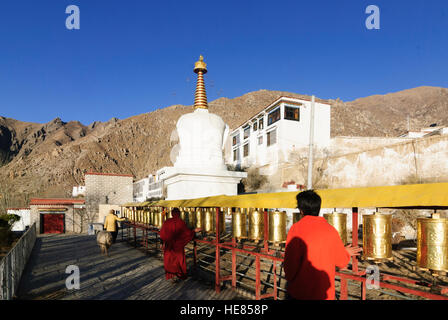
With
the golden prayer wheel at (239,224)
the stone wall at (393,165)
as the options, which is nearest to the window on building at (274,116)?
the stone wall at (393,165)

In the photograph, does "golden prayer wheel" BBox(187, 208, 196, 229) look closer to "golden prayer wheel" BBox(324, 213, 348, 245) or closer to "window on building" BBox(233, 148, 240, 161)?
"golden prayer wheel" BBox(324, 213, 348, 245)

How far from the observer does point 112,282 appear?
21.3 feet

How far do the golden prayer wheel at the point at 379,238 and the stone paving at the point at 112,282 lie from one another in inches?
106

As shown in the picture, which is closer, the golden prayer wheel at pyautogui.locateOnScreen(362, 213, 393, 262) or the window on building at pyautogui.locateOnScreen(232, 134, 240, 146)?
the golden prayer wheel at pyautogui.locateOnScreen(362, 213, 393, 262)

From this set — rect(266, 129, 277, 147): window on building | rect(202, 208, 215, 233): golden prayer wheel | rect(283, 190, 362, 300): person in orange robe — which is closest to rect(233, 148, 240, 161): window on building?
rect(266, 129, 277, 147): window on building

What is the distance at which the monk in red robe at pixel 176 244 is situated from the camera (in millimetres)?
6125

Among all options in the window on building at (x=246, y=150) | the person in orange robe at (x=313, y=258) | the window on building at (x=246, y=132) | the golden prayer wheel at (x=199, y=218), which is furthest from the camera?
the window on building at (x=246, y=132)

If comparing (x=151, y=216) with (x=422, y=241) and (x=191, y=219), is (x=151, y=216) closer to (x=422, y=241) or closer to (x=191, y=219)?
(x=191, y=219)

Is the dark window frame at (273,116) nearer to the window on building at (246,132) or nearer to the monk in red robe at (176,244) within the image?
the window on building at (246,132)

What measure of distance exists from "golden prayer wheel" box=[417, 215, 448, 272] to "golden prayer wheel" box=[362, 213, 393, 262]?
40cm

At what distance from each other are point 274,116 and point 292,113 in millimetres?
2159

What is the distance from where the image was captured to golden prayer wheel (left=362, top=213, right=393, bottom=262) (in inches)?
132

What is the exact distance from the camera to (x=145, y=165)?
93625 mm
